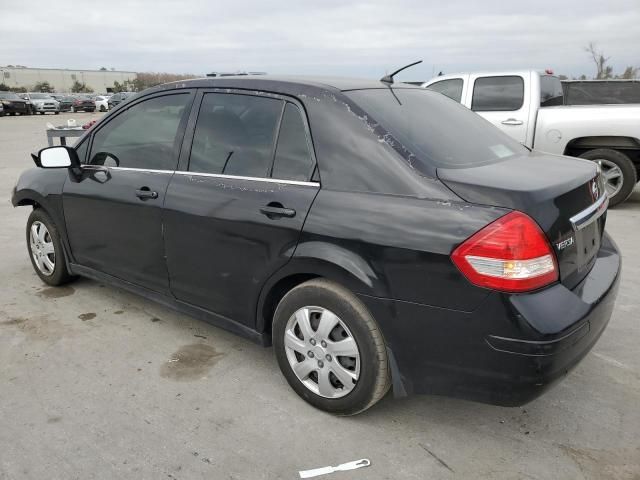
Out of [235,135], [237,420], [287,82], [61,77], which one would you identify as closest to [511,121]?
[287,82]

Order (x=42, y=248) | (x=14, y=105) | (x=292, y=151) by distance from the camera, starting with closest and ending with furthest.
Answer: (x=292, y=151)
(x=42, y=248)
(x=14, y=105)

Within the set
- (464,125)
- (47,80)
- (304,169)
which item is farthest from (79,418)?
(47,80)

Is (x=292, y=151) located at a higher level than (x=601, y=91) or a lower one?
higher

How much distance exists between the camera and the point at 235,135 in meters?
3.05

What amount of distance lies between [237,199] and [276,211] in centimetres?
31

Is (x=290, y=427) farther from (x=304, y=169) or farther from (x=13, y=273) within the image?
(x=13, y=273)

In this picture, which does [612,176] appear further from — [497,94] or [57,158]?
[57,158]

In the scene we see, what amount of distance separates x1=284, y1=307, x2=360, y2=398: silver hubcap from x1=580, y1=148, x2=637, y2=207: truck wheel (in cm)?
592

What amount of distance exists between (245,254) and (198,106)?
1017 millimetres

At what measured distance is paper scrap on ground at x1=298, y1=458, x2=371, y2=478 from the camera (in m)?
2.35

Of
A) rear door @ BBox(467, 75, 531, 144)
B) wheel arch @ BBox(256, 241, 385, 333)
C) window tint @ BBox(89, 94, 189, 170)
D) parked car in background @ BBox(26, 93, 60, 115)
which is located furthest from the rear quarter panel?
parked car in background @ BBox(26, 93, 60, 115)

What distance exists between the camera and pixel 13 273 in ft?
16.3

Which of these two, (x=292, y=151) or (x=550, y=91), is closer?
(x=292, y=151)

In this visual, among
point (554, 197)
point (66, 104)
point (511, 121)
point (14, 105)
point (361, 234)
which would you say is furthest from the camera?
point (66, 104)
